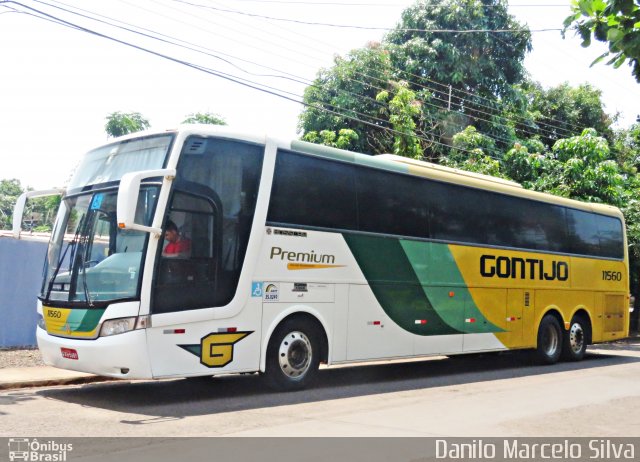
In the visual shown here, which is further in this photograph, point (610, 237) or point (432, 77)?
point (432, 77)

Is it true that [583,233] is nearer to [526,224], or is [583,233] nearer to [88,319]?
[526,224]

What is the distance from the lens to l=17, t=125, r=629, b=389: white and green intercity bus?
8.91 metres

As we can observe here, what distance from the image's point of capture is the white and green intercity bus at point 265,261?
8914mm

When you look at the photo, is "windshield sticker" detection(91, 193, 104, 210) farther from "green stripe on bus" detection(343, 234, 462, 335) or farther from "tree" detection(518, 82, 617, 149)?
"tree" detection(518, 82, 617, 149)

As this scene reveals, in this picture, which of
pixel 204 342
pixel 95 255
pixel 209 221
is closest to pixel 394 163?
pixel 209 221

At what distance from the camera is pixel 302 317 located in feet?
35.0

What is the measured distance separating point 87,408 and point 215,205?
9.89 feet

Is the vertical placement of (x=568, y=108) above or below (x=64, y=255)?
above

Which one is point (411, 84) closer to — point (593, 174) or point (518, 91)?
point (518, 91)

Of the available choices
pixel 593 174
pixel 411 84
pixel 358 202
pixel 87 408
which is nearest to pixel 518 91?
pixel 411 84

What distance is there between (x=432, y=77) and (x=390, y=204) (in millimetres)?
18086

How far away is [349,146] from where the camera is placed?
2455 centimetres

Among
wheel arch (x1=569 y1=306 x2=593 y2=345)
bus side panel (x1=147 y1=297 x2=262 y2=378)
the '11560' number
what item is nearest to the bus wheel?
wheel arch (x1=569 y1=306 x2=593 y2=345)

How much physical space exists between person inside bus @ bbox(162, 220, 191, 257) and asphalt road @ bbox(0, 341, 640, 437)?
6.38 feet
